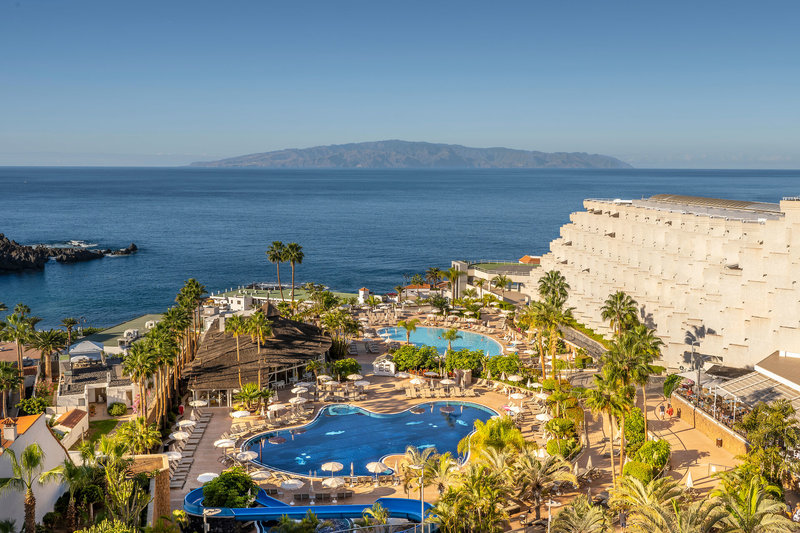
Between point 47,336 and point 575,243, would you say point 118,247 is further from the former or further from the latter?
point 575,243

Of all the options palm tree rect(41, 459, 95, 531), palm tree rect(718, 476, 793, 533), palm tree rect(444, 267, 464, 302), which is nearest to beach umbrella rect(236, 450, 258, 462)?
palm tree rect(41, 459, 95, 531)

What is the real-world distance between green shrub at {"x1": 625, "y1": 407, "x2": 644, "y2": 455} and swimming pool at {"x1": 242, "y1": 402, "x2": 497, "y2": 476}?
9.91 meters

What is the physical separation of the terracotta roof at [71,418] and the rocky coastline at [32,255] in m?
91.9

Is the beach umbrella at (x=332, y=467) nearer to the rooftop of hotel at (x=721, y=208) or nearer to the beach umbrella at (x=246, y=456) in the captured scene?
the beach umbrella at (x=246, y=456)

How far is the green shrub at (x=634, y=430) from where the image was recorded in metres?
35.7

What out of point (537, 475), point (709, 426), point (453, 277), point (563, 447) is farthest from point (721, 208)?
point (537, 475)

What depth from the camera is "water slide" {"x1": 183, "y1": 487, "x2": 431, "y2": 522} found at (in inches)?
1133

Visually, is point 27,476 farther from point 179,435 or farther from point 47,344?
point 47,344

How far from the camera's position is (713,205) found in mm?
63156

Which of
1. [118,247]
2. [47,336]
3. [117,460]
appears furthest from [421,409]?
[118,247]

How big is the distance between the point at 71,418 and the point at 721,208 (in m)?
56.2

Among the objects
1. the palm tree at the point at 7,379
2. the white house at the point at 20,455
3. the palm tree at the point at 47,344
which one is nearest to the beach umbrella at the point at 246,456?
the white house at the point at 20,455

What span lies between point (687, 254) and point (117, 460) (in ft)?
148

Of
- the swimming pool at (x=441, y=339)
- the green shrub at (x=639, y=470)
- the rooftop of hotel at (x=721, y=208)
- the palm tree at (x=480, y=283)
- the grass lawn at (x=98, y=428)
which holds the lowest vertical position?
the grass lawn at (x=98, y=428)
